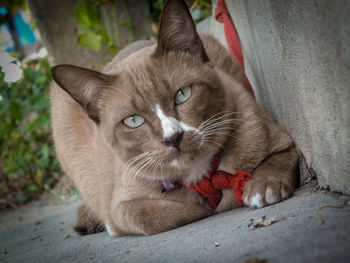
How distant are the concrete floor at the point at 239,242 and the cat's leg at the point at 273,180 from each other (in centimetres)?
5

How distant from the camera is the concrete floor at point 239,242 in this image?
99cm

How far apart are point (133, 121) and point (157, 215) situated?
1.70 ft

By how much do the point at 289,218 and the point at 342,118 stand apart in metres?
0.41

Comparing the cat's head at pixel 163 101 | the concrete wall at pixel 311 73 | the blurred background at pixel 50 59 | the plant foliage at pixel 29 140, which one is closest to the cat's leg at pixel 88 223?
the cat's head at pixel 163 101

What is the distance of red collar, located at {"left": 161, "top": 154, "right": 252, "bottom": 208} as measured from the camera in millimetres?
1779

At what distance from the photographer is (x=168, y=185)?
1.89 m

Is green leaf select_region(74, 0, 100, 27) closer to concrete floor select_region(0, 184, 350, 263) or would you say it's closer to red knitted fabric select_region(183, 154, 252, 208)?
concrete floor select_region(0, 184, 350, 263)

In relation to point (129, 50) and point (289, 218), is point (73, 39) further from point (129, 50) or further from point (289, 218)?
point (289, 218)

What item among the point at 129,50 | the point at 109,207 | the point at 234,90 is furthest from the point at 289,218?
the point at 129,50

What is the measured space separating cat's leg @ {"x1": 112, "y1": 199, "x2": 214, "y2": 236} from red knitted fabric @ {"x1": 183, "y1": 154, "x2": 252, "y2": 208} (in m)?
0.06

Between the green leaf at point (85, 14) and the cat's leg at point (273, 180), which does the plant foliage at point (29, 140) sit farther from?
the cat's leg at point (273, 180)

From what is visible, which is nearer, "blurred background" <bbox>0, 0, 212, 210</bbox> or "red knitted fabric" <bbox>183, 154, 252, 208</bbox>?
"red knitted fabric" <bbox>183, 154, 252, 208</bbox>

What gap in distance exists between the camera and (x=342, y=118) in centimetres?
119

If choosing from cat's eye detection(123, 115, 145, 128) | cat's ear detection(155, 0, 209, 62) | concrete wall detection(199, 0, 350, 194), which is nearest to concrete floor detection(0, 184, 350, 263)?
concrete wall detection(199, 0, 350, 194)
